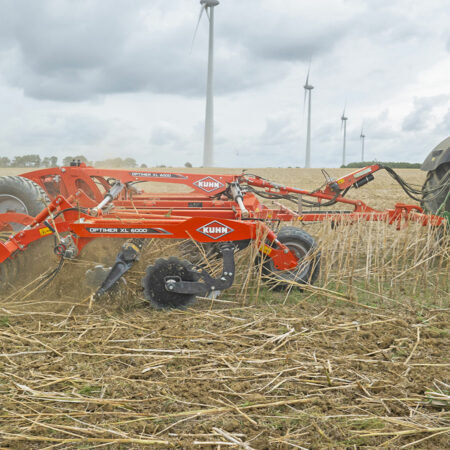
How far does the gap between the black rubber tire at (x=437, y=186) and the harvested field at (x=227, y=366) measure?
211 centimetres

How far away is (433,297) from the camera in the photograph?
529cm

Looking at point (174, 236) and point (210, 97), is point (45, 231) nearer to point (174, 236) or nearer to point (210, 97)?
point (174, 236)

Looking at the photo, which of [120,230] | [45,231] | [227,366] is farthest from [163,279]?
[227,366]

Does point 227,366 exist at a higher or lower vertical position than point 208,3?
lower

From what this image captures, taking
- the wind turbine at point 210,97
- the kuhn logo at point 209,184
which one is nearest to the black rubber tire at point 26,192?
the kuhn logo at point 209,184

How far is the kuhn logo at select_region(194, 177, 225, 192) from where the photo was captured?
7105 millimetres

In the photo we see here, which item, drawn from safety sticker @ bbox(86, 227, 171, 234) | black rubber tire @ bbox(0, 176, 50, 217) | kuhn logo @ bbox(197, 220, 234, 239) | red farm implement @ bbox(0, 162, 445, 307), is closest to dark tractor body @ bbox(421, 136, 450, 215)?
red farm implement @ bbox(0, 162, 445, 307)

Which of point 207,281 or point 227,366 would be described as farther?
point 207,281

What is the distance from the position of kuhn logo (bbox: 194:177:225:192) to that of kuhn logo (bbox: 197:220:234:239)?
2285mm

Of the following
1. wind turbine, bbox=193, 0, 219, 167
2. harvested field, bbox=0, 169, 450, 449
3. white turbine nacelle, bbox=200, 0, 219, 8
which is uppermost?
white turbine nacelle, bbox=200, 0, 219, 8

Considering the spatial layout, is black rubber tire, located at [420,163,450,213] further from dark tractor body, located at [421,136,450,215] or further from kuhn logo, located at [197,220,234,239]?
kuhn logo, located at [197,220,234,239]

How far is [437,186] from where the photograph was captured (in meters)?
7.27

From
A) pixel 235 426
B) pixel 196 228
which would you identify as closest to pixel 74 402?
pixel 235 426

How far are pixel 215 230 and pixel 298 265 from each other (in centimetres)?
103
